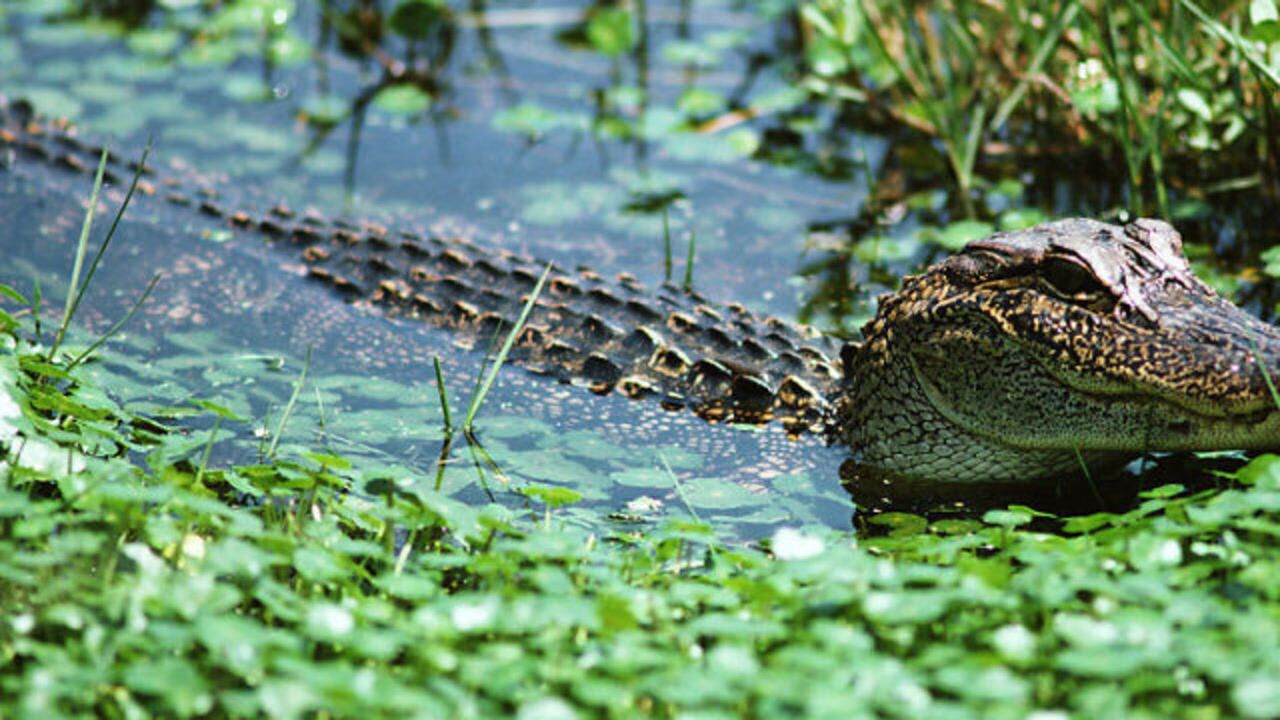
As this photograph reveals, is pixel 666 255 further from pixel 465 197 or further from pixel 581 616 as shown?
pixel 581 616

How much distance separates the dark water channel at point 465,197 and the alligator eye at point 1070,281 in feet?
3.21

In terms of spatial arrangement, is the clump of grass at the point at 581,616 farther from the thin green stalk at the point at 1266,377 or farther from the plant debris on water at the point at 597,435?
the thin green stalk at the point at 1266,377

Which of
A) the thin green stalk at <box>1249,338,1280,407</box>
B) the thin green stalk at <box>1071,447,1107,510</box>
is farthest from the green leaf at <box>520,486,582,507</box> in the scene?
the thin green stalk at <box>1249,338,1280,407</box>

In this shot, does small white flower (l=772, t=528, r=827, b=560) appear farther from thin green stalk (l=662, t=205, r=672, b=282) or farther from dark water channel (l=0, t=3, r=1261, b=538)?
thin green stalk (l=662, t=205, r=672, b=282)

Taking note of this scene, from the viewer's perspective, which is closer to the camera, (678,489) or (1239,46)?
(678,489)

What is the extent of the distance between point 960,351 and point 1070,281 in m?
0.39

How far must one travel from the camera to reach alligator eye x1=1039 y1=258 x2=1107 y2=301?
3.55m

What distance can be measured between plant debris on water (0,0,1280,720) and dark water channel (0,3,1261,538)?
3cm

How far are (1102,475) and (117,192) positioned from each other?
15.0ft

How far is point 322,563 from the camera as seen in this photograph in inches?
108

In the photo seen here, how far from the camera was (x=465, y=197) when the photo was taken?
20.9 ft

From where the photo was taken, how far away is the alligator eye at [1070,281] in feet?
11.7

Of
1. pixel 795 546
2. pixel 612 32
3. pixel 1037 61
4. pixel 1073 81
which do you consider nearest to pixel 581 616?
pixel 795 546

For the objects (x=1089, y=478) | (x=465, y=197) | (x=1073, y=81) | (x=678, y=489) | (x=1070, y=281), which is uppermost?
(x=1073, y=81)
